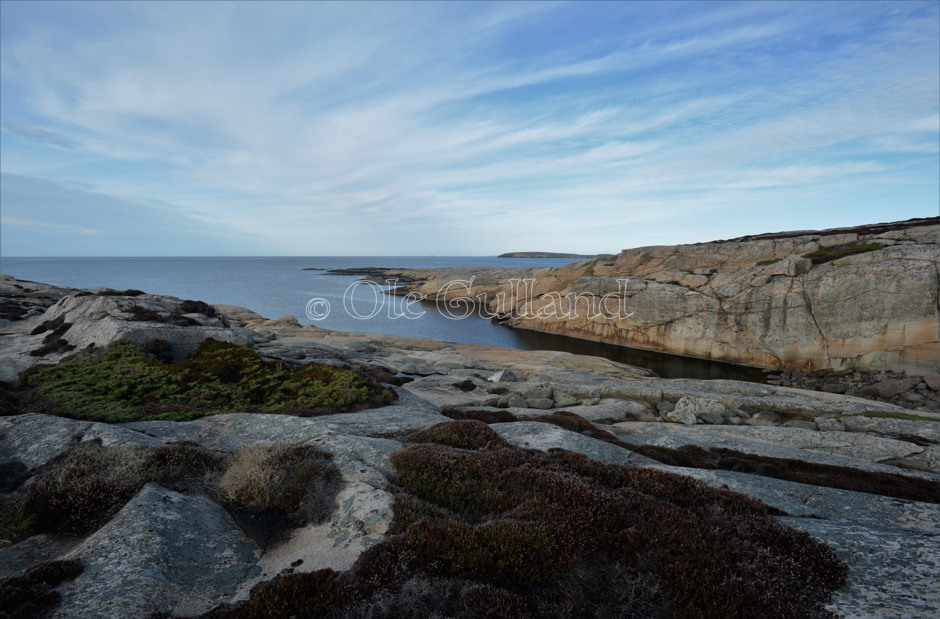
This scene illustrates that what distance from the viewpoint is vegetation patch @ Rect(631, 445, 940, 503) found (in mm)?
12047

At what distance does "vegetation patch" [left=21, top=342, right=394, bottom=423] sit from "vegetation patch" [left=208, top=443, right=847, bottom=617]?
39.2ft

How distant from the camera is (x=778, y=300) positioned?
158ft

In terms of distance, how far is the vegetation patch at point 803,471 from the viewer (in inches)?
474

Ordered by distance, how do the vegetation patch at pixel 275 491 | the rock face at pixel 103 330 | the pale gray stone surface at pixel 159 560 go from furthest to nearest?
the rock face at pixel 103 330
the vegetation patch at pixel 275 491
the pale gray stone surface at pixel 159 560

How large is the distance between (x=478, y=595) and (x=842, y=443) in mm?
21704

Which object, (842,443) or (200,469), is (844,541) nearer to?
(200,469)

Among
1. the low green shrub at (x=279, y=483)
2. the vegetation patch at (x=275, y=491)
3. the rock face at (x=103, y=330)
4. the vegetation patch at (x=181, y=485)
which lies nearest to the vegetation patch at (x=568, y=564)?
the vegetation patch at (x=275, y=491)

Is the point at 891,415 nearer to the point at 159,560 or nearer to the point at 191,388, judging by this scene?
the point at 159,560

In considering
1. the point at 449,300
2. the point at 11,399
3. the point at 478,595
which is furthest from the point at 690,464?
the point at 449,300

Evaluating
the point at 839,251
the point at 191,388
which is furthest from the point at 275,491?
the point at 839,251

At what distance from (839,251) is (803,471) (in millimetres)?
48634

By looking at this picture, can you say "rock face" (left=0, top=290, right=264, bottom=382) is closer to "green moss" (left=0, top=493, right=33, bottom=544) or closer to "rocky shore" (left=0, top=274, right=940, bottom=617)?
"rocky shore" (left=0, top=274, right=940, bottom=617)

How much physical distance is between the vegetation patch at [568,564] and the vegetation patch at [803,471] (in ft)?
21.2

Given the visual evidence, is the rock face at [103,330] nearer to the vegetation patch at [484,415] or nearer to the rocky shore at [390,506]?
the rocky shore at [390,506]
